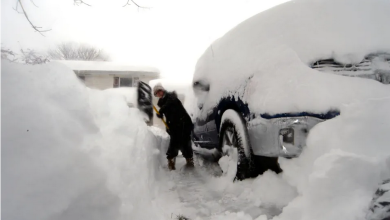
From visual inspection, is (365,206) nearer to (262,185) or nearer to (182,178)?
(262,185)

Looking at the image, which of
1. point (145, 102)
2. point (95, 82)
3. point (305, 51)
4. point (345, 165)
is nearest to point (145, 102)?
point (145, 102)

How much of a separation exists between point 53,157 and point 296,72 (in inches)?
79.6

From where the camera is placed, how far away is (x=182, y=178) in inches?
150

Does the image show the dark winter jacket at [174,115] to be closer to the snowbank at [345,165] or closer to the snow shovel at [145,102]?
the snow shovel at [145,102]

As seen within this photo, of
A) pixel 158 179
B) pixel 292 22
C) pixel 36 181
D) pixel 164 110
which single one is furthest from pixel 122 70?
pixel 36 181

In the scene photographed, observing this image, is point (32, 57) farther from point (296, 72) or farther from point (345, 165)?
point (345, 165)

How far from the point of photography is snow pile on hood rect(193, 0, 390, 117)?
2117 mm

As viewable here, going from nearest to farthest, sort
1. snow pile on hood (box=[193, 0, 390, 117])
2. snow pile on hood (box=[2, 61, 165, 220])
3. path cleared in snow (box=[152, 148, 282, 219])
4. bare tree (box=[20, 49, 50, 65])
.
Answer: snow pile on hood (box=[2, 61, 165, 220]) → snow pile on hood (box=[193, 0, 390, 117]) → path cleared in snow (box=[152, 148, 282, 219]) → bare tree (box=[20, 49, 50, 65])

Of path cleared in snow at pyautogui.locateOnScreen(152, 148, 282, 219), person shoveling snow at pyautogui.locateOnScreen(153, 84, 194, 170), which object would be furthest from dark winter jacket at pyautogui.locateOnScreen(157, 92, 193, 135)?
path cleared in snow at pyautogui.locateOnScreen(152, 148, 282, 219)

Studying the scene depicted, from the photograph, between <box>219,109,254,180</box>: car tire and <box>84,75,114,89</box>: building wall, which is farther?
<box>84,75,114,89</box>: building wall

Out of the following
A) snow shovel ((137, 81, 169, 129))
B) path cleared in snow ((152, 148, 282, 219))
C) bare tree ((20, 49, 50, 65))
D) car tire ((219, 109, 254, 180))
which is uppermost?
bare tree ((20, 49, 50, 65))

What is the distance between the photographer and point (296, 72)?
7.45 feet

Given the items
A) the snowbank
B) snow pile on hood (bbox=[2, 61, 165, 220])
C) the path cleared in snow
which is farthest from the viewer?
the path cleared in snow

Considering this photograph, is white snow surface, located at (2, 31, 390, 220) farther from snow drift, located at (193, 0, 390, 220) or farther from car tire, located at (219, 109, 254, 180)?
car tire, located at (219, 109, 254, 180)
